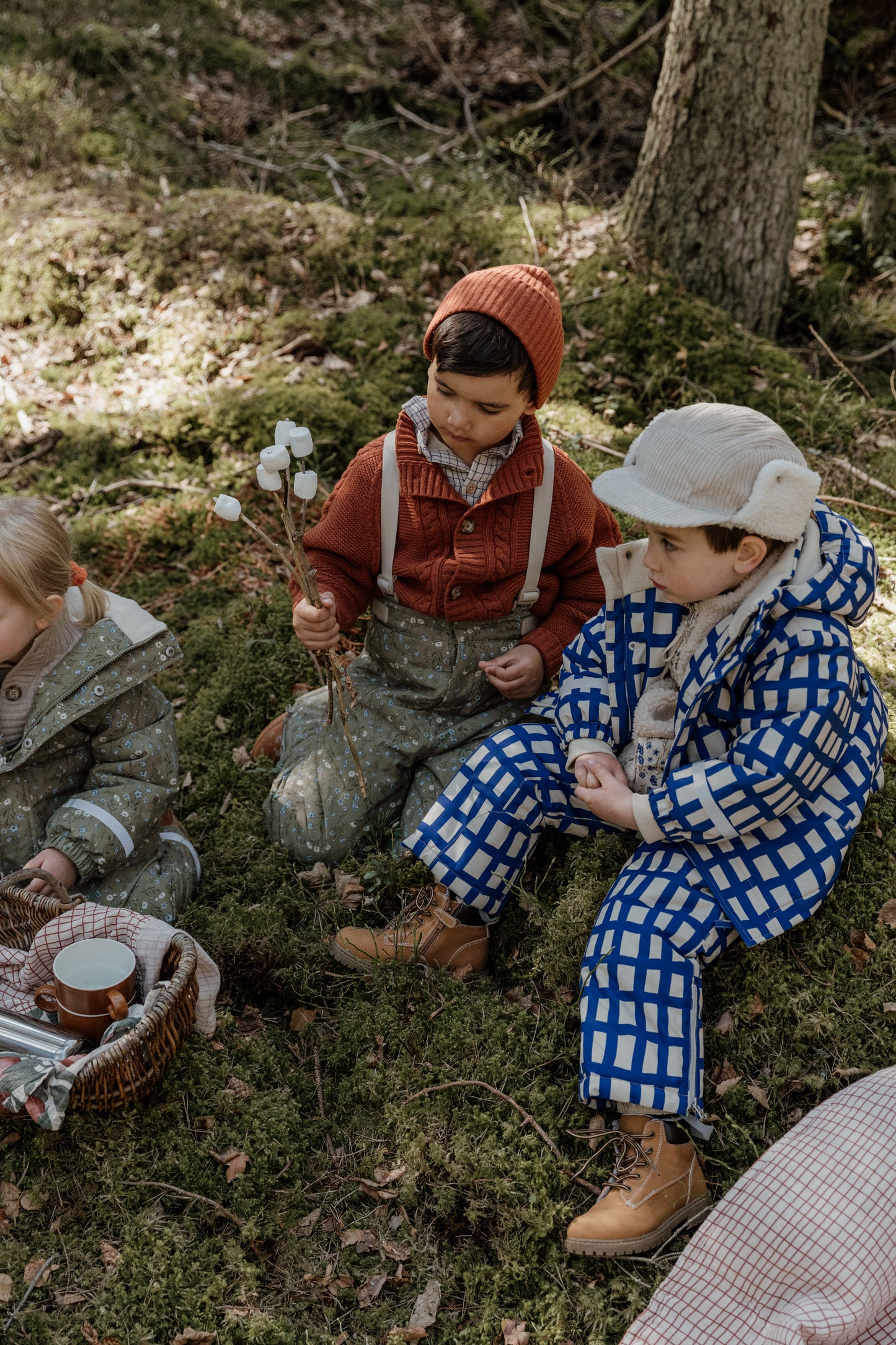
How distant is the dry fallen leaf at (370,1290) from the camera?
2748 millimetres

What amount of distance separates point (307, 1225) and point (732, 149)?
17.8ft

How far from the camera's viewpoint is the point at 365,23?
30.5 ft

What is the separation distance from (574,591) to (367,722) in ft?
3.01

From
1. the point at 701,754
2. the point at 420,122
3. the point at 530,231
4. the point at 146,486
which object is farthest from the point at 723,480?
the point at 420,122

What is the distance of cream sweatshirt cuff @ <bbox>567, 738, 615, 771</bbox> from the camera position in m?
3.25

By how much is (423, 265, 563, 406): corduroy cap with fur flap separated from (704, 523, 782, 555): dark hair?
35.9 inches

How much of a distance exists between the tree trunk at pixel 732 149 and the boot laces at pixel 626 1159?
4676 millimetres

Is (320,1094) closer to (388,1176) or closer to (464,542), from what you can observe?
(388,1176)

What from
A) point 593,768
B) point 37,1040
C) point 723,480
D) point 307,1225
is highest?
point 723,480

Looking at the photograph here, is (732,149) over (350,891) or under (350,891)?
over

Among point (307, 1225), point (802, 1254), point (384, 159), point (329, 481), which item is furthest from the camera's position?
point (384, 159)

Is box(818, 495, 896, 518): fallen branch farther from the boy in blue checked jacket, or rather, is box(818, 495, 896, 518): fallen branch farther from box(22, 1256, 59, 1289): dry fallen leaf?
box(22, 1256, 59, 1289): dry fallen leaf

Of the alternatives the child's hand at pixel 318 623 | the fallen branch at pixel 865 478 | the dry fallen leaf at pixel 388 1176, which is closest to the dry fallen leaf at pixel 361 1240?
the dry fallen leaf at pixel 388 1176

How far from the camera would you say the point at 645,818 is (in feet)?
9.68
